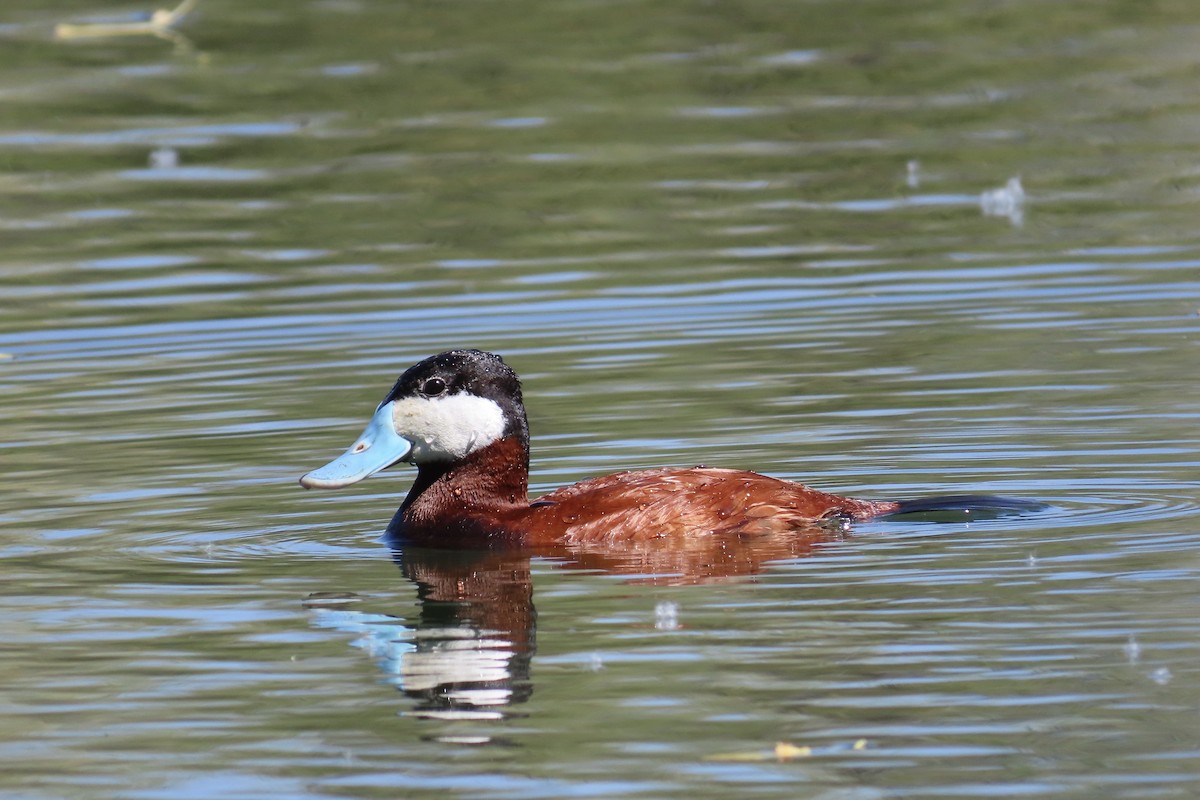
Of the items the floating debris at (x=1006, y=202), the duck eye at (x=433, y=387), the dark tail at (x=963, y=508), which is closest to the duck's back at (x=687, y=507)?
the dark tail at (x=963, y=508)

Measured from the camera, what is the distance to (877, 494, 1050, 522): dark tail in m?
8.64

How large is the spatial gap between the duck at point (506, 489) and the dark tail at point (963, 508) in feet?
0.06

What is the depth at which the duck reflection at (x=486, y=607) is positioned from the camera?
6852mm

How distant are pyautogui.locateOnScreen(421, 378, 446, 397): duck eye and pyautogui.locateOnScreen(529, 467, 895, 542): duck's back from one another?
2.35ft

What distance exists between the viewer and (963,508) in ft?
28.3

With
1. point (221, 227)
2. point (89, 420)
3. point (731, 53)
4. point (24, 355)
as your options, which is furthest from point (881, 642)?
point (731, 53)

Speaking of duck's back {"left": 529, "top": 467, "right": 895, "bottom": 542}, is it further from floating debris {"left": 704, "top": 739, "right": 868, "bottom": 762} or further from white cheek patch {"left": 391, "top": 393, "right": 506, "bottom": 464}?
floating debris {"left": 704, "top": 739, "right": 868, "bottom": 762}

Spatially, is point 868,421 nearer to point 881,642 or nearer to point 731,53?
point 881,642

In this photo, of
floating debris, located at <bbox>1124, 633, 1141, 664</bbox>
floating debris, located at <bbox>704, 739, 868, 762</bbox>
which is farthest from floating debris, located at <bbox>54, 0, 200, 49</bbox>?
floating debris, located at <bbox>704, 739, 868, 762</bbox>

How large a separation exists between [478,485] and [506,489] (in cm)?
11

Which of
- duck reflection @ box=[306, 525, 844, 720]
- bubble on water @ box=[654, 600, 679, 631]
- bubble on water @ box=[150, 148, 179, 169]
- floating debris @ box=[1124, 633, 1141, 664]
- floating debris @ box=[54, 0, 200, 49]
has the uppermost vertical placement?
floating debris @ box=[54, 0, 200, 49]

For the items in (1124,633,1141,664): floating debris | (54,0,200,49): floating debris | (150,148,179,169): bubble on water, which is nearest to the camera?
(1124,633,1141,664): floating debris

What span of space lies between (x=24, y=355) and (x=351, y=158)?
565 centimetres

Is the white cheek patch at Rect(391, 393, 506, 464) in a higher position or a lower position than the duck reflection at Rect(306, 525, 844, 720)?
→ higher
